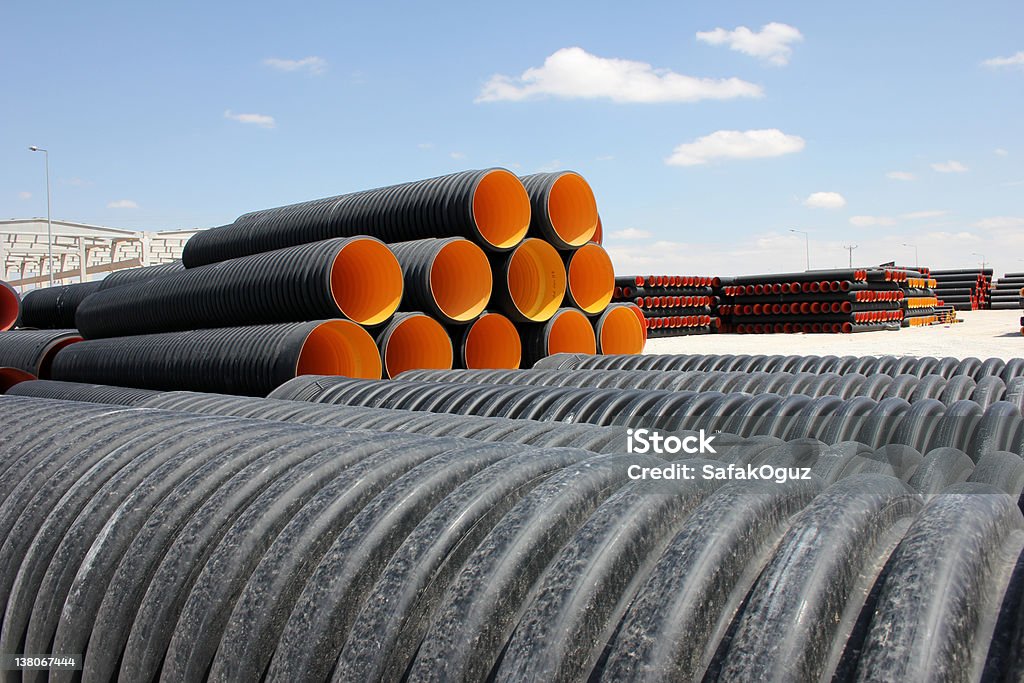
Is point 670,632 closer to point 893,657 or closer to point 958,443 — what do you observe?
point 893,657

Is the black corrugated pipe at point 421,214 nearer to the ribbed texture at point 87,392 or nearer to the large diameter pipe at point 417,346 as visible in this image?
the large diameter pipe at point 417,346

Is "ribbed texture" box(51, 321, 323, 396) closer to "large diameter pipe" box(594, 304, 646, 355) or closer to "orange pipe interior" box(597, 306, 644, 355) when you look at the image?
"large diameter pipe" box(594, 304, 646, 355)

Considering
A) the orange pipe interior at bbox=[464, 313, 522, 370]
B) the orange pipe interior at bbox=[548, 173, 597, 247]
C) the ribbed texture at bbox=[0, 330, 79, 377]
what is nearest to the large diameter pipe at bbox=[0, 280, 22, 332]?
the ribbed texture at bbox=[0, 330, 79, 377]

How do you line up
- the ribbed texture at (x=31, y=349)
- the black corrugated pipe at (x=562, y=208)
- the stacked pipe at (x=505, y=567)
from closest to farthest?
the stacked pipe at (x=505, y=567)
the black corrugated pipe at (x=562, y=208)
the ribbed texture at (x=31, y=349)

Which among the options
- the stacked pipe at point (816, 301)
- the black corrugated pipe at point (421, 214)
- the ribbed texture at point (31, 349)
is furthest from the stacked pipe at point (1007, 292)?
the ribbed texture at point (31, 349)

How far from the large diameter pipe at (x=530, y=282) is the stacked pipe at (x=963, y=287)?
108 ft

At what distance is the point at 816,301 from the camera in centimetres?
2106

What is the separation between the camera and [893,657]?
1.10m

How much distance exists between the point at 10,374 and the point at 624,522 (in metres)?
11.1

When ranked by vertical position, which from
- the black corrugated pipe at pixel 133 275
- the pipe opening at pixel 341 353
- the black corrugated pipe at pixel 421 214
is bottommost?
the pipe opening at pixel 341 353

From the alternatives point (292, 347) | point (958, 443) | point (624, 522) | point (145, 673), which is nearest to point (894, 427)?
point (958, 443)

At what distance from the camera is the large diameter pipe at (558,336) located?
28.3 ft

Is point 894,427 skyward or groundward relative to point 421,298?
groundward

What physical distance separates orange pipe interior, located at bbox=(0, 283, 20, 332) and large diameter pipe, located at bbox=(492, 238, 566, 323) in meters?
10.1
